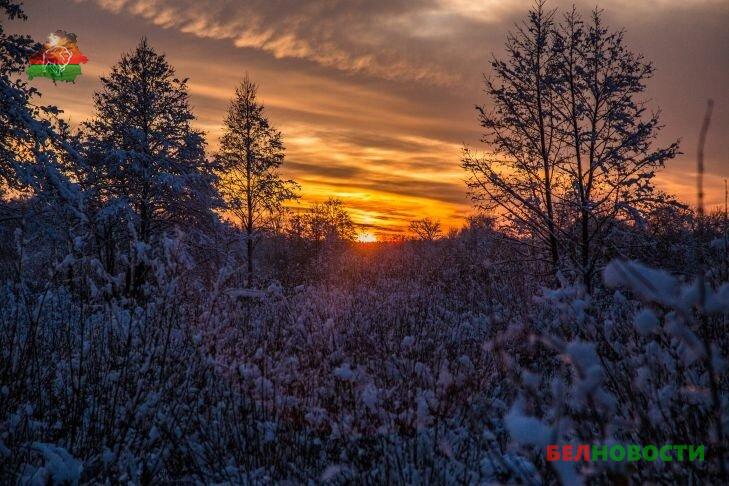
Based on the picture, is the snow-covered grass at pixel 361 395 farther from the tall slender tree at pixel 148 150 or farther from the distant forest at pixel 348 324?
the tall slender tree at pixel 148 150

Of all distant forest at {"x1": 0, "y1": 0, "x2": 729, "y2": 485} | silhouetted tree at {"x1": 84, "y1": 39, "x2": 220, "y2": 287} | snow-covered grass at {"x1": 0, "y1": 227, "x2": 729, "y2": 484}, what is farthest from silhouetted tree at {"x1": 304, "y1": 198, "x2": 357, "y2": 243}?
snow-covered grass at {"x1": 0, "y1": 227, "x2": 729, "y2": 484}

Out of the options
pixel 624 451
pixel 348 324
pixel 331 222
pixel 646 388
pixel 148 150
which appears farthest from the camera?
pixel 331 222

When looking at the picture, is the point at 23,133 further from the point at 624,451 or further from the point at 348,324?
the point at 624,451

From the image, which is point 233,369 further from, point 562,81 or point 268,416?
point 562,81

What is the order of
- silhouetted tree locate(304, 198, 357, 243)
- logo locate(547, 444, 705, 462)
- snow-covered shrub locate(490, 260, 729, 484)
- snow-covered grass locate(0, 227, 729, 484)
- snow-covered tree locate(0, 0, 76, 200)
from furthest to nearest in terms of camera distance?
1. silhouetted tree locate(304, 198, 357, 243)
2. snow-covered tree locate(0, 0, 76, 200)
3. snow-covered grass locate(0, 227, 729, 484)
4. logo locate(547, 444, 705, 462)
5. snow-covered shrub locate(490, 260, 729, 484)

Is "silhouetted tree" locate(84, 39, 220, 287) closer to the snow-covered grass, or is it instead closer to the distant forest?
the distant forest

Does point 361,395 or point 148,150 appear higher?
point 148,150

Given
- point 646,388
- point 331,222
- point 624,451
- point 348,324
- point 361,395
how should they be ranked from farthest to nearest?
1. point 331,222
2. point 348,324
3. point 361,395
4. point 646,388
5. point 624,451

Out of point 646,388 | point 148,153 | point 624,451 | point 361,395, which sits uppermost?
point 148,153

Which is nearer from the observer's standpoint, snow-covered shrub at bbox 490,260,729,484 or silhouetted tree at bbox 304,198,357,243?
snow-covered shrub at bbox 490,260,729,484

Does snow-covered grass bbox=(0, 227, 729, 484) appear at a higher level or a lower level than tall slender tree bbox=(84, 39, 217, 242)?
lower

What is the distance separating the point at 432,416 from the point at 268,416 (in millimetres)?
1732

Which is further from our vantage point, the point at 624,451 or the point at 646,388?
the point at 646,388

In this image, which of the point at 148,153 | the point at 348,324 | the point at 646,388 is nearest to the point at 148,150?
the point at 148,153
